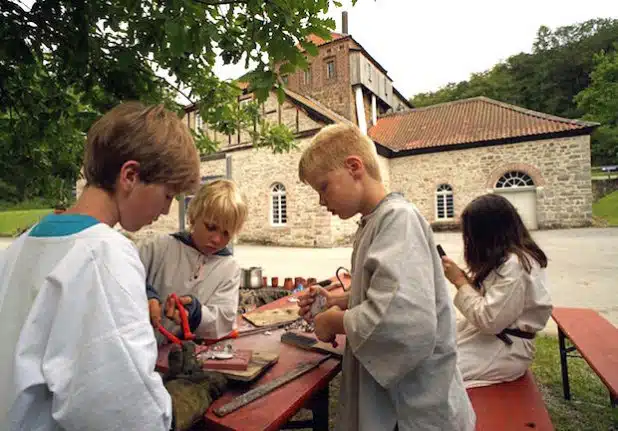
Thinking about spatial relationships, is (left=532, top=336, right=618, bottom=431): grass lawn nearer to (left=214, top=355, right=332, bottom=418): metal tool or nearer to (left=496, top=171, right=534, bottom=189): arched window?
(left=214, top=355, right=332, bottom=418): metal tool

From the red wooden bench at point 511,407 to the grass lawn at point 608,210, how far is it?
65.8 ft

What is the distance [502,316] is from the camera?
190cm

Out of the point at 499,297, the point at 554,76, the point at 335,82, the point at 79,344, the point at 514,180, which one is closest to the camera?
the point at 79,344

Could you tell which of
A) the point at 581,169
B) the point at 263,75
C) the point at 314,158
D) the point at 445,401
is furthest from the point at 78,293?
the point at 581,169

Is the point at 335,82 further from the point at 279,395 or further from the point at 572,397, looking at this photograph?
the point at 279,395

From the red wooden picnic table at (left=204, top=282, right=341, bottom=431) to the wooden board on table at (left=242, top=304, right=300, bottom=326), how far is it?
211 millimetres

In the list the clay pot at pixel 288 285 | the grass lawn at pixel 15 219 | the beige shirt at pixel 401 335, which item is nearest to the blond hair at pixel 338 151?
the beige shirt at pixel 401 335

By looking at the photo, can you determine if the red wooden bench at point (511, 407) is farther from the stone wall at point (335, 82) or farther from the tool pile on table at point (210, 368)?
the stone wall at point (335, 82)

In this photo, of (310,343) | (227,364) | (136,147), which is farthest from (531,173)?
(136,147)

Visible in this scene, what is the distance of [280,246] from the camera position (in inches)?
665

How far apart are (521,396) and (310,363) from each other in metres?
1.16

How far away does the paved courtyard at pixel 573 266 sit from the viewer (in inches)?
218

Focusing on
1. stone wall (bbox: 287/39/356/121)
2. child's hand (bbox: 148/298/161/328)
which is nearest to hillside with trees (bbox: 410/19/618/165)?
stone wall (bbox: 287/39/356/121)

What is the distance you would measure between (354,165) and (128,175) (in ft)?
2.77
